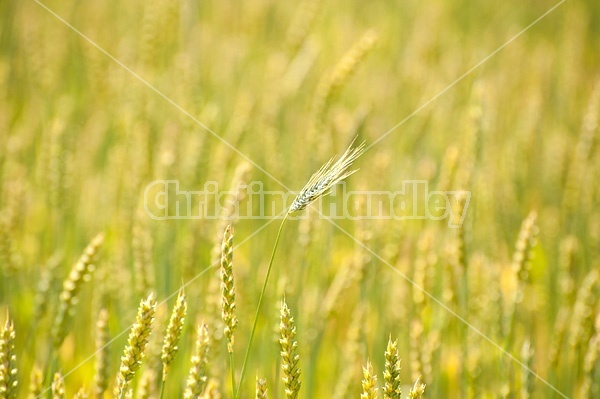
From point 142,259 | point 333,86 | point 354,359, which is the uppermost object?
point 333,86

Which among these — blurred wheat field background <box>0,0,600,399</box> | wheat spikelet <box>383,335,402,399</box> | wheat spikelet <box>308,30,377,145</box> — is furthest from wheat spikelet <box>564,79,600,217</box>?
wheat spikelet <box>383,335,402,399</box>

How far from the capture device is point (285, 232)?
1574 millimetres

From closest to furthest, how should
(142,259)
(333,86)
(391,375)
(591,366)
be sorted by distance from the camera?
(391,375) < (591,366) < (142,259) < (333,86)

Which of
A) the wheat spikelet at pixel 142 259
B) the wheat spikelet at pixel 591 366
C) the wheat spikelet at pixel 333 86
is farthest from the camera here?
the wheat spikelet at pixel 333 86

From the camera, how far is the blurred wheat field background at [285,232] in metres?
1.12

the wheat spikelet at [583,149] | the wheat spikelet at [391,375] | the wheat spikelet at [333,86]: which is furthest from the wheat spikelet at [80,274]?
the wheat spikelet at [583,149]

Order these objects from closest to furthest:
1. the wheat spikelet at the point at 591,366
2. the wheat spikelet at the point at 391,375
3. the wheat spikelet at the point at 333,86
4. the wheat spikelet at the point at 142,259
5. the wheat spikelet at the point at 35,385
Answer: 1. the wheat spikelet at the point at 391,375
2. the wheat spikelet at the point at 35,385
3. the wheat spikelet at the point at 591,366
4. the wheat spikelet at the point at 142,259
5. the wheat spikelet at the point at 333,86

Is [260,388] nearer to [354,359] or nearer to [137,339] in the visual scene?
[137,339]

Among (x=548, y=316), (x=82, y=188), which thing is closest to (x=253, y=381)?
(x=548, y=316)

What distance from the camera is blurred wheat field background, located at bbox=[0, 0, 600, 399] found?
112 centimetres

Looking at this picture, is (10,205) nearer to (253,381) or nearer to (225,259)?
(253,381)

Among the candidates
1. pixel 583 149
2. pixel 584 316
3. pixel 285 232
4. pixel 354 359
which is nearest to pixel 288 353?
pixel 354 359

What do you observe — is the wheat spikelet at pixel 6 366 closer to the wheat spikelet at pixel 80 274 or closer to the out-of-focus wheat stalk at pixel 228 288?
the wheat spikelet at pixel 80 274

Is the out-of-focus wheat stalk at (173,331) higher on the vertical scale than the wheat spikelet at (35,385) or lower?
higher
